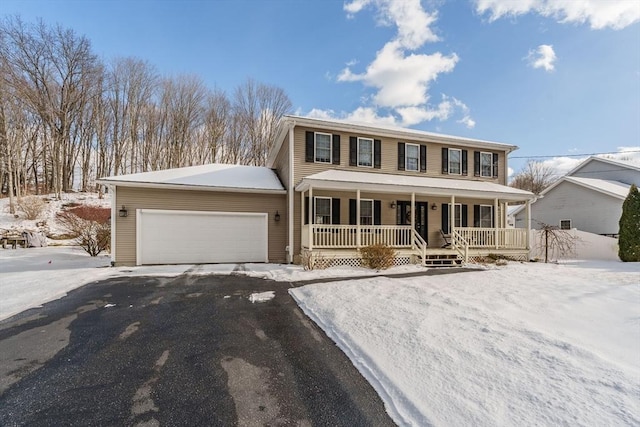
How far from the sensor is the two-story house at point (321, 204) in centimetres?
1070

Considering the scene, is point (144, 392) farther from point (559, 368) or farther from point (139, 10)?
point (139, 10)

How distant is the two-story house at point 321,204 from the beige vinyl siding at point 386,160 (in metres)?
0.04

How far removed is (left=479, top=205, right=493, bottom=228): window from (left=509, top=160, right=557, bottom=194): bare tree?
29.9 m

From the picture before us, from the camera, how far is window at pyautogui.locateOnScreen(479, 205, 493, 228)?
1413 cm

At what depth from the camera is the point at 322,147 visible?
39.4 feet

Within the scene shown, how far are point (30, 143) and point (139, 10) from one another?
23.0 metres

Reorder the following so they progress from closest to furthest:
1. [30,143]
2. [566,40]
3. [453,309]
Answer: [453,309] < [566,40] < [30,143]

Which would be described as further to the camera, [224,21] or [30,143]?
[30,143]

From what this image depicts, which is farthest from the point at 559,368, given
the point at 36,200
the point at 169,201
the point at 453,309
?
the point at 36,200

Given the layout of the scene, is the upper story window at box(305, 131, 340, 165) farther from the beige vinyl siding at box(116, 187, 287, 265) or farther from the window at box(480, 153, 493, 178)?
the window at box(480, 153, 493, 178)

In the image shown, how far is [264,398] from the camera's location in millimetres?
2643

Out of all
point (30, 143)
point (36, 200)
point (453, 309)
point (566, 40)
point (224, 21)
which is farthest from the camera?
point (30, 143)

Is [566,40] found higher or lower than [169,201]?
higher

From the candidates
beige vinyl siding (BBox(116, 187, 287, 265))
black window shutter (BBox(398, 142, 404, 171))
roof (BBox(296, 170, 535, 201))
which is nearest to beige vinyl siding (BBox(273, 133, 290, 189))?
beige vinyl siding (BBox(116, 187, 287, 265))
